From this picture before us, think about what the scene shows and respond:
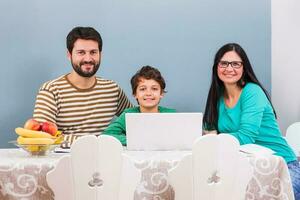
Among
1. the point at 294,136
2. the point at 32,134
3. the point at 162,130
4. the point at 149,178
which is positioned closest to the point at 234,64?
the point at 294,136

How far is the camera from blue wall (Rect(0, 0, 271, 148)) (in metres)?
2.67

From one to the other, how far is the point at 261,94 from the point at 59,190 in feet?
3.75

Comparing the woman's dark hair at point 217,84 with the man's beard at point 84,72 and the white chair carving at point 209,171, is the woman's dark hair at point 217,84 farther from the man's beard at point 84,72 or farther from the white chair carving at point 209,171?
the white chair carving at point 209,171

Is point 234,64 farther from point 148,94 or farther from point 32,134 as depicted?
point 32,134

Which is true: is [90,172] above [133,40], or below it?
below

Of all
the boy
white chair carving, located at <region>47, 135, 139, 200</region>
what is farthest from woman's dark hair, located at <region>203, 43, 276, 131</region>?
white chair carving, located at <region>47, 135, 139, 200</region>

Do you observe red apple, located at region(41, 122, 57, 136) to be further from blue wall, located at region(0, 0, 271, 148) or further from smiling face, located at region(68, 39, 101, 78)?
blue wall, located at region(0, 0, 271, 148)

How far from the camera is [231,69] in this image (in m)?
2.35

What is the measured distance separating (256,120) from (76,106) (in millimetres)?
884

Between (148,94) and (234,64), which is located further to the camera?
(234,64)

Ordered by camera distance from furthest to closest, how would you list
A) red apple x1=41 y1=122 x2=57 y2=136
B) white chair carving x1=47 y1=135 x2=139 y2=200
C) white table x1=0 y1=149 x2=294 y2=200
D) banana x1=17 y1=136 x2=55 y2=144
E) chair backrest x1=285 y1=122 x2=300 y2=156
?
chair backrest x1=285 y1=122 x2=300 y2=156, red apple x1=41 y1=122 x2=57 y2=136, banana x1=17 y1=136 x2=55 y2=144, white table x1=0 y1=149 x2=294 y2=200, white chair carving x1=47 y1=135 x2=139 y2=200

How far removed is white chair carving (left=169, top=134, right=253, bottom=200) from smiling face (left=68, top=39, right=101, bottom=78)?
1.06m

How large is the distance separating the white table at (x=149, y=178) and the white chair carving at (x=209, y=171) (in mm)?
112

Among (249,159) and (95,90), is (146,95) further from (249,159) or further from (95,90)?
(249,159)
